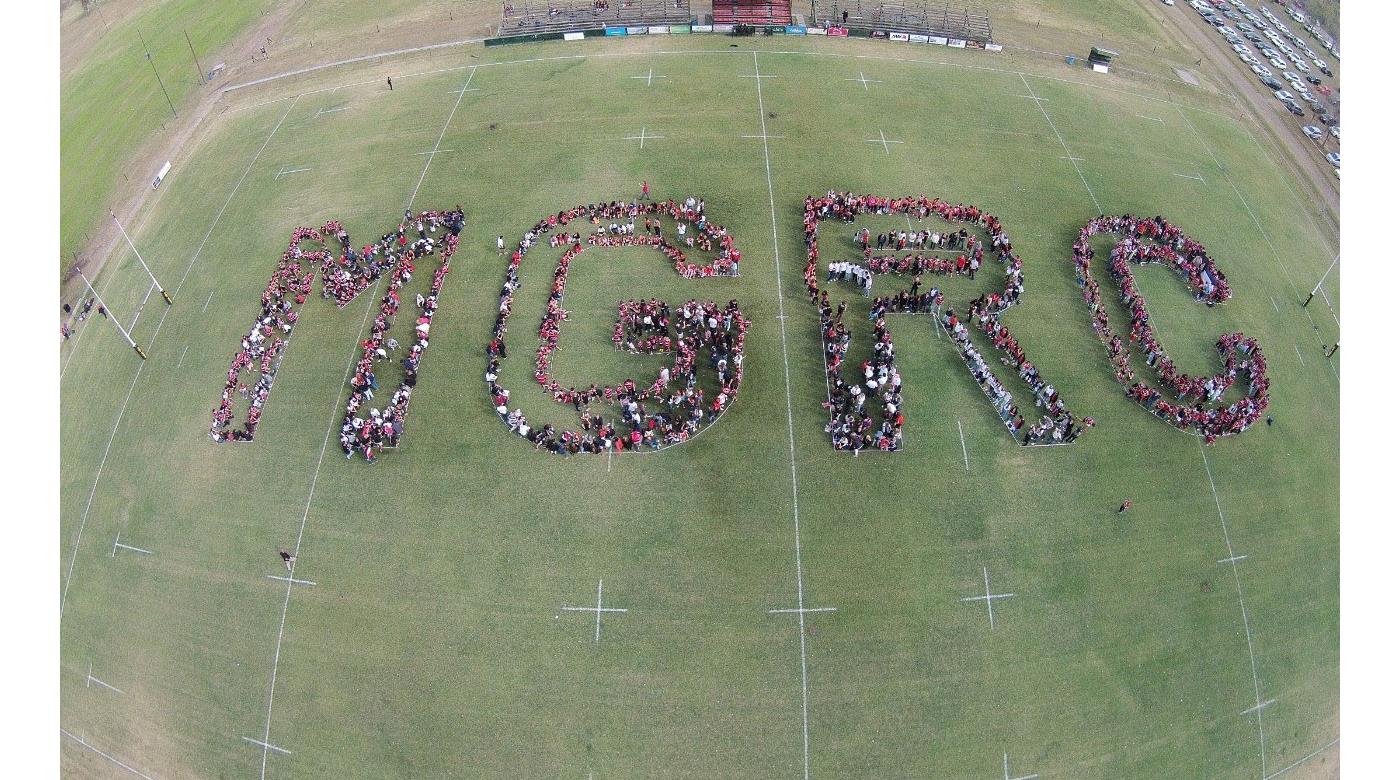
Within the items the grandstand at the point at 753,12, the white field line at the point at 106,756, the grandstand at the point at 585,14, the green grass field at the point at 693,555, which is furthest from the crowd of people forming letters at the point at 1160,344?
the white field line at the point at 106,756

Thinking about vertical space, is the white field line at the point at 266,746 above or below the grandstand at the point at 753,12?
below

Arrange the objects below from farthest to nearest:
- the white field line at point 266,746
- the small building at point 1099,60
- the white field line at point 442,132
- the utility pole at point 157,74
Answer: the small building at point 1099,60
the utility pole at point 157,74
the white field line at point 442,132
the white field line at point 266,746

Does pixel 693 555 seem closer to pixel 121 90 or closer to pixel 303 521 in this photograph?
pixel 303 521

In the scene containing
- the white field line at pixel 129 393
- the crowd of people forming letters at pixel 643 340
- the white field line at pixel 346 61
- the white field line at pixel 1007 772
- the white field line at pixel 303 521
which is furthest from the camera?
the white field line at pixel 346 61

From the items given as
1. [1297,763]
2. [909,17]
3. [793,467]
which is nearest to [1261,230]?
[909,17]

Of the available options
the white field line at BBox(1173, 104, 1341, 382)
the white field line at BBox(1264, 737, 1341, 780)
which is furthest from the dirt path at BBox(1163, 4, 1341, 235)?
the white field line at BBox(1264, 737, 1341, 780)

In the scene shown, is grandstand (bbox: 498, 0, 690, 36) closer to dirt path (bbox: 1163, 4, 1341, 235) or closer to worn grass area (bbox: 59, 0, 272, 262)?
worn grass area (bbox: 59, 0, 272, 262)

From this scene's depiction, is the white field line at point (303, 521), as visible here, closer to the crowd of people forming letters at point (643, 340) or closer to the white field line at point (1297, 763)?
the crowd of people forming letters at point (643, 340)
